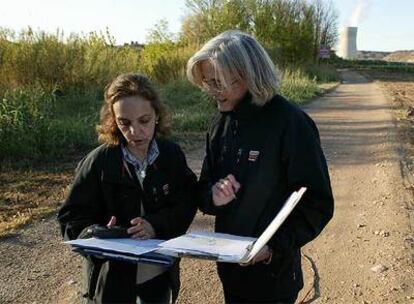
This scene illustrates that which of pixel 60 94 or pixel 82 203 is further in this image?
pixel 60 94

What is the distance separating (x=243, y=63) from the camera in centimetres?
206

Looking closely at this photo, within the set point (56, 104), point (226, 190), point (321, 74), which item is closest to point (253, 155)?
point (226, 190)

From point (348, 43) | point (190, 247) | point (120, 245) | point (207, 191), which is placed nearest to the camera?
point (190, 247)

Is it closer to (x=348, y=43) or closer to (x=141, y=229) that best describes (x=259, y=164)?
(x=141, y=229)

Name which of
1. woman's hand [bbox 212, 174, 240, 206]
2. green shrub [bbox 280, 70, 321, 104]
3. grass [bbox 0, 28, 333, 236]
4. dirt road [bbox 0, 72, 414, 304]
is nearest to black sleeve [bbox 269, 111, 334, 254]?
woman's hand [bbox 212, 174, 240, 206]

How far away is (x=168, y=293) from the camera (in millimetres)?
2502

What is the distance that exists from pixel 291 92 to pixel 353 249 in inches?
624

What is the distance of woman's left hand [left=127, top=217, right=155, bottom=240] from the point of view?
2.22 metres

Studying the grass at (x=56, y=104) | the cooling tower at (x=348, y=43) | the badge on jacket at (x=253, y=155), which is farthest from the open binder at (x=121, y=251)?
the cooling tower at (x=348, y=43)

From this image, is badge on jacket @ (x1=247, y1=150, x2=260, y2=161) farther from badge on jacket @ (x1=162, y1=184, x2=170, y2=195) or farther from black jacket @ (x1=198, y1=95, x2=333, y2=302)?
badge on jacket @ (x1=162, y1=184, x2=170, y2=195)

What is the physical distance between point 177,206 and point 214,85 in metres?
0.58

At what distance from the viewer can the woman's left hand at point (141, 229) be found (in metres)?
2.22

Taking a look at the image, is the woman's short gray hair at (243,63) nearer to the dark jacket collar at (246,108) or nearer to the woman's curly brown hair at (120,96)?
the dark jacket collar at (246,108)

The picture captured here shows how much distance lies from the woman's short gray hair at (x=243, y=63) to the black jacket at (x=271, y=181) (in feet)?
0.25
